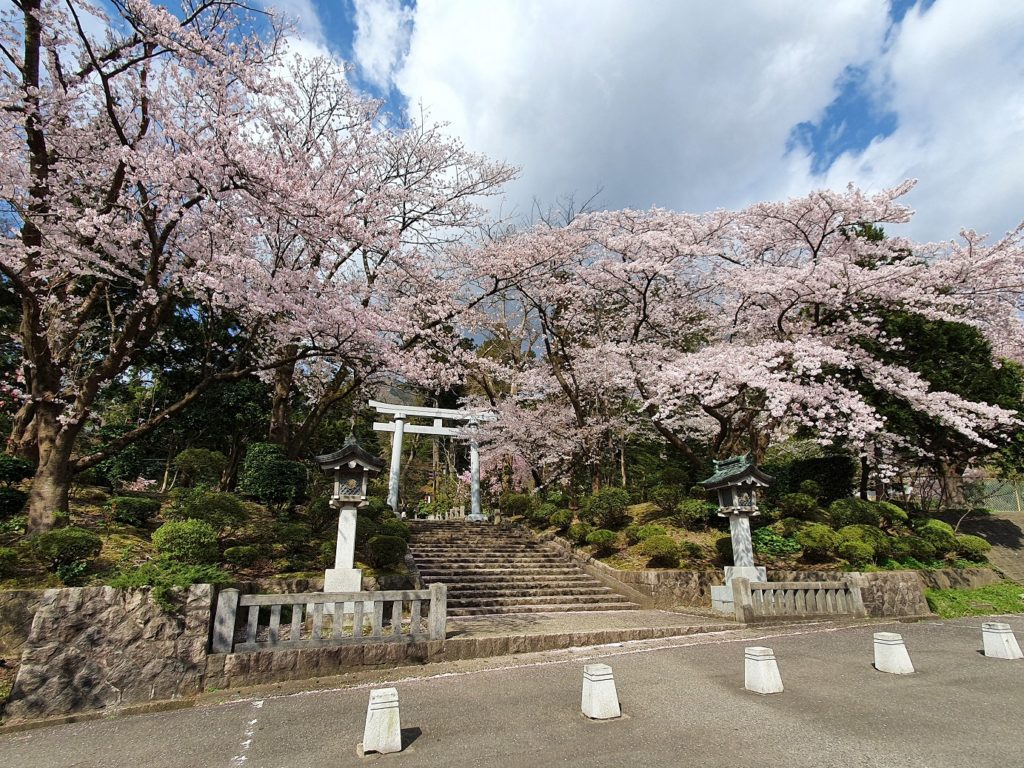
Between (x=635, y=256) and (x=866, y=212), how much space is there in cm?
562

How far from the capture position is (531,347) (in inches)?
808

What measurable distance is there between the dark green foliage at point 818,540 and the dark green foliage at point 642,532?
113 inches

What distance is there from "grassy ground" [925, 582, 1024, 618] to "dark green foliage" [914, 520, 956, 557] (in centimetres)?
98

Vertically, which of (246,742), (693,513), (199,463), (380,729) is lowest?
(246,742)

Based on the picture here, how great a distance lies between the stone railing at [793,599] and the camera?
28.8ft

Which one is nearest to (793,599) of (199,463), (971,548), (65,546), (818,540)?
(818,540)

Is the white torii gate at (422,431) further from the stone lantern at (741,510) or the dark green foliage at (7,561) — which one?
the dark green foliage at (7,561)

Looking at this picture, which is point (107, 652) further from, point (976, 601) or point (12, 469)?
point (976, 601)

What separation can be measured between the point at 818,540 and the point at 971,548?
15.3ft

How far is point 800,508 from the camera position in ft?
41.5

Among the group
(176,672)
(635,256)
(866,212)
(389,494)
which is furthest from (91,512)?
(866,212)

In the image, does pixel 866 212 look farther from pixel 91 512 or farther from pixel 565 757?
pixel 91 512

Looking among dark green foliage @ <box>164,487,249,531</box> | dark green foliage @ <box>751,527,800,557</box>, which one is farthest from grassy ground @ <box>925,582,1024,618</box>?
dark green foliage @ <box>164,487,249,531</box>

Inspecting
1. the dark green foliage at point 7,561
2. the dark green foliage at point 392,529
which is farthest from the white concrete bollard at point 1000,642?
the dark green foliage at point 7,561
